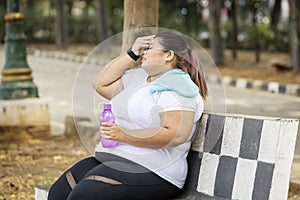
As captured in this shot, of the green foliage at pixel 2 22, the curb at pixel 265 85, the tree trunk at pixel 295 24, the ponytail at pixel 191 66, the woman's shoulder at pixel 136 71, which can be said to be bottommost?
the green foliage at pixel 2 22

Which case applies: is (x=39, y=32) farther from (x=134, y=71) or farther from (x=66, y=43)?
(x=134, y=71)

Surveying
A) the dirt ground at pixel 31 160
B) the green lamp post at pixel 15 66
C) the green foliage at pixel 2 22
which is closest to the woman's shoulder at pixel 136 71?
the dirt ground at pixel 31 160

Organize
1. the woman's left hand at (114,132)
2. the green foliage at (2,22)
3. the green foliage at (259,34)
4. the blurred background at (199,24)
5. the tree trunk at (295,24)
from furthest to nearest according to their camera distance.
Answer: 1. the green foliage at (2,22)
2. the green foliage at (259,34)
3. the blurred background at (199,24)
4. the tree trunk at (295,24)
5. the woman's left hand at (114,132)

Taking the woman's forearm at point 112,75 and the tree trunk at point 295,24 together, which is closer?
the woman's forearm at point 112,75

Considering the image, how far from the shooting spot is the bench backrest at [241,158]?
367cm

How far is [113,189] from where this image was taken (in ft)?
12.1

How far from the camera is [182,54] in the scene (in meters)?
3.89

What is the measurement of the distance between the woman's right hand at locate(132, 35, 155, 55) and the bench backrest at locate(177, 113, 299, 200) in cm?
47

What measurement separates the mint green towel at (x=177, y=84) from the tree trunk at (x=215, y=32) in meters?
16.8

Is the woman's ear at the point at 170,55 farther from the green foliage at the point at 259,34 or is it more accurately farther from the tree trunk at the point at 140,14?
the green foliage at the point at 259,34

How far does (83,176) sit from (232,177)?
0.75m

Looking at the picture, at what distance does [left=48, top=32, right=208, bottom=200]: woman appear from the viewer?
371 cm

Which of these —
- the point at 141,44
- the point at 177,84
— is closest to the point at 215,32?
the point at 141,44

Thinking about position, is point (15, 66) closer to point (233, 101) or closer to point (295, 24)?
point (233, 101)
